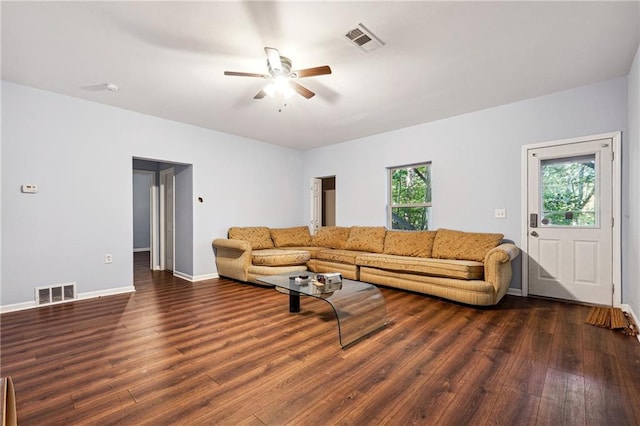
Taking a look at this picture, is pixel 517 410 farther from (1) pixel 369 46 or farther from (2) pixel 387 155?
(2) pixel 387 155

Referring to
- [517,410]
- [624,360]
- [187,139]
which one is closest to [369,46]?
[517,410]

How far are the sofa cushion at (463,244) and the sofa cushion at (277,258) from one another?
6.81 ft

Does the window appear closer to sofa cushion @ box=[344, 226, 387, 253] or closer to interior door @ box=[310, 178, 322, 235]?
sofa cushion @ box=[344, 226, 387, 253]

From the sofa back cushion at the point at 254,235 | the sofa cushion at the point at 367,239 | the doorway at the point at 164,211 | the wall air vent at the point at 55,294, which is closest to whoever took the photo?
the wall air vent at the point at 55,294

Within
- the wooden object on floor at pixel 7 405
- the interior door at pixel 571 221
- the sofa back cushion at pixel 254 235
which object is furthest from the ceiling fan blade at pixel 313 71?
the sofa back cushion at pixel 254 235

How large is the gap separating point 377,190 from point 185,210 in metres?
3.45

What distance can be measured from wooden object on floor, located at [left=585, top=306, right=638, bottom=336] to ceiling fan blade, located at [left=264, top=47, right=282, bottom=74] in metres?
3.82

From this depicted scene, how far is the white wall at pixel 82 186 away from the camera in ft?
11.1

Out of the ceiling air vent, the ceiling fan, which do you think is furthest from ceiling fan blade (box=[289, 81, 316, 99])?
the ceiling air vent

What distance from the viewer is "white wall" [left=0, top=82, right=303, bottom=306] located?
3.38 meters

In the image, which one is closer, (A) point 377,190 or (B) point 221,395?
(B) point 221,395

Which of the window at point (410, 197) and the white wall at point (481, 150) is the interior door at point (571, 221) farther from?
the window at point (410, 197)

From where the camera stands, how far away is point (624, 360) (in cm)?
216

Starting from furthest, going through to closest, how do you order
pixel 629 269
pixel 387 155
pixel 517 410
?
pixel 387 155 < pixel 629 269 < pixel 517 410
